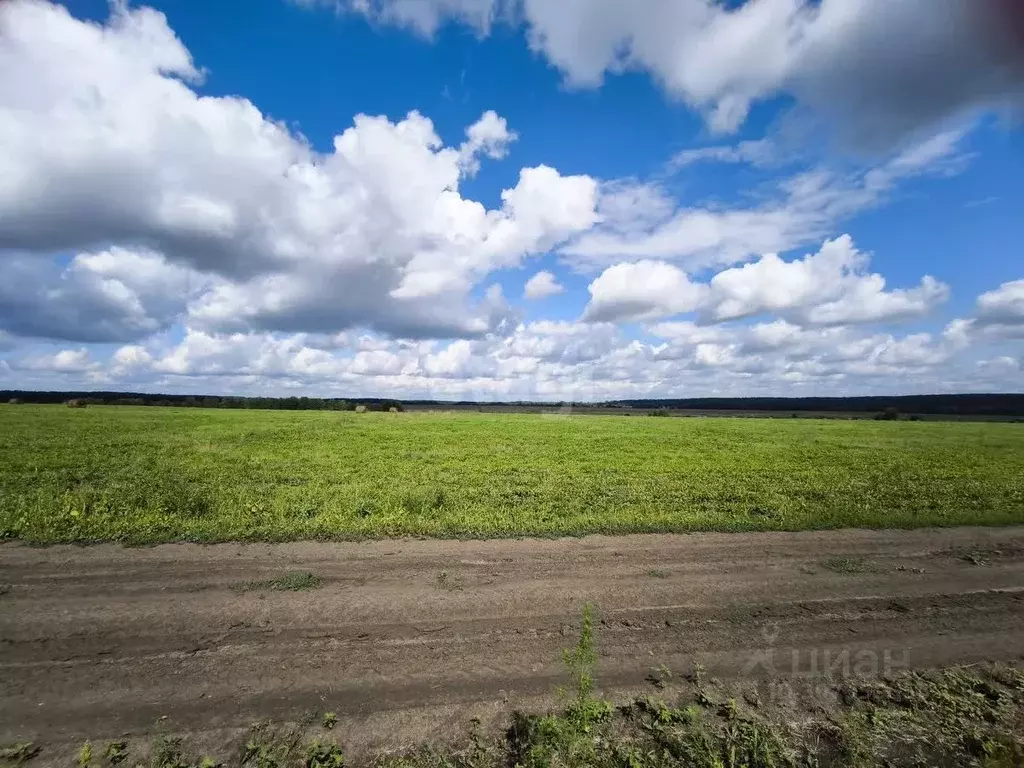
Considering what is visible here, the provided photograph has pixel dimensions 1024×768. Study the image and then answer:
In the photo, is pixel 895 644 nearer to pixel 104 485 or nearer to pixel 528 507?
pixel 528 507

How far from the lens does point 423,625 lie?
694cm

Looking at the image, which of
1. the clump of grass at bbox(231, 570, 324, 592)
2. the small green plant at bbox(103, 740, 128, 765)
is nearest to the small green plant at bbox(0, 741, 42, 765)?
the small green plant at bbox(103, 740, 128, 765)

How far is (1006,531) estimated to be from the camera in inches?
516

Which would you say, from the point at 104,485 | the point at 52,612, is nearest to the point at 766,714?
the point at 52,612

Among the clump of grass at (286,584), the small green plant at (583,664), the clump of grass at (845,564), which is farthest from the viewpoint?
the clump of grass at (845,564)

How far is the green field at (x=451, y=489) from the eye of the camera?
454 inches

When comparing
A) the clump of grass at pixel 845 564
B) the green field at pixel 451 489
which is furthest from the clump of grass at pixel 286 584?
the clump of grass at pixel 845 564

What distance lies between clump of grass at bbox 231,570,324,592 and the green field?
2262mm

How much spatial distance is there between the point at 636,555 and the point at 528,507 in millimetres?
4285

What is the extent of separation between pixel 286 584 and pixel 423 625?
103 inches

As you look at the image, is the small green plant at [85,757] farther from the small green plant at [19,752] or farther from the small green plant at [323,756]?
the small green plant at [323,756]

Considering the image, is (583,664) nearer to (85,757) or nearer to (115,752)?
(115,752)

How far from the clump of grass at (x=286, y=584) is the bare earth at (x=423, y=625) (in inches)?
7.0

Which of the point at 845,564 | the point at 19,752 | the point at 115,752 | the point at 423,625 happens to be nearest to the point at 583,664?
the point at 423,625
